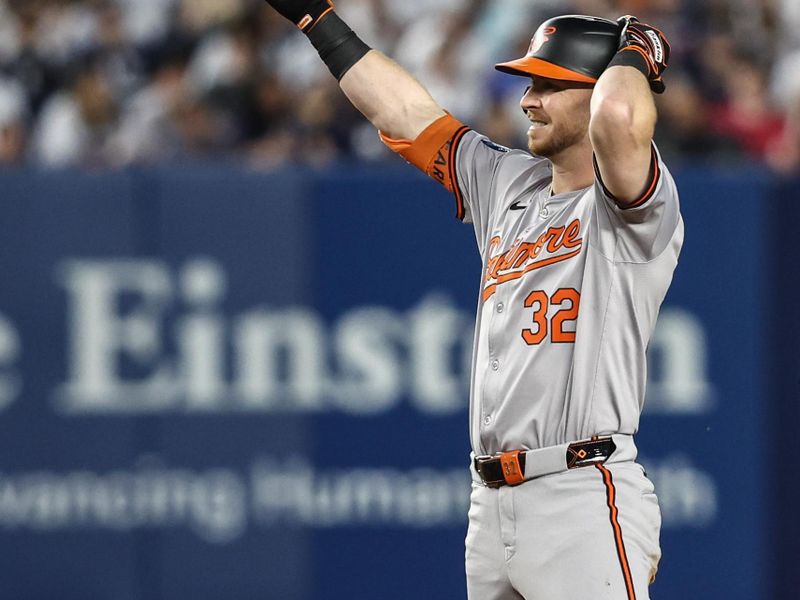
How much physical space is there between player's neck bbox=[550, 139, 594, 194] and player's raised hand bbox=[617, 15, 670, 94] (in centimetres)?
26

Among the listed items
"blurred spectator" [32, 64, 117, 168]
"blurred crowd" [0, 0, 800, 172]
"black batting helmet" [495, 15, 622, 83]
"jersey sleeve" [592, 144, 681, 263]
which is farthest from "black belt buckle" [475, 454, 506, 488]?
"blurred spectator" [32, 64, 117, 168]

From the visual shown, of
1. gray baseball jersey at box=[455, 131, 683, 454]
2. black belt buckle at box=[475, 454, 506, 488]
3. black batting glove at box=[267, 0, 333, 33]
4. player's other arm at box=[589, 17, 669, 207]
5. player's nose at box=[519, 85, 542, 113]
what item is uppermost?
black batting glove at box=[267, 0, 333, 33]

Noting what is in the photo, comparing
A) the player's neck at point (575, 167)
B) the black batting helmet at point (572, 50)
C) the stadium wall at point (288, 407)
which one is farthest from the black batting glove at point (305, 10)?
the stadium wall at point (288, 407)

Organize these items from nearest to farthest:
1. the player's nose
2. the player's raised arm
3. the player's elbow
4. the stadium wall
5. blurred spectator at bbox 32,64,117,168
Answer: the player's elbow < the player's nose < the player's raised arm < the stadium wall < blurred spectator at bbox 32,64,117,168

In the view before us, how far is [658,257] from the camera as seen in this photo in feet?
11.8

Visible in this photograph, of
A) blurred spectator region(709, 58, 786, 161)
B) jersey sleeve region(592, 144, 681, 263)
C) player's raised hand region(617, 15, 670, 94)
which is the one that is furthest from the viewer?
blurred spectator region(709, 58, 786, 161)

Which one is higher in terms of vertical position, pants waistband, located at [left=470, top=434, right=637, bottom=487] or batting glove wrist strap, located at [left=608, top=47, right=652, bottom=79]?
batting glove wrist strap, located at [left=608, top=47, right=652, bottom=79]

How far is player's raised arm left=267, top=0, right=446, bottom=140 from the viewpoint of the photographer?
14.0 feet

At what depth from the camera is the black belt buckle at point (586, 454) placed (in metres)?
3.59

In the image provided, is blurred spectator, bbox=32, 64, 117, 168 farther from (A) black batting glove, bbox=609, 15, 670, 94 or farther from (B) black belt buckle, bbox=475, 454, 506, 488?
(A) black batting glove, bbox=609, 15, 670, 94

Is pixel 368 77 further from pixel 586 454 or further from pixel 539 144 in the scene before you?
pixel 586 454

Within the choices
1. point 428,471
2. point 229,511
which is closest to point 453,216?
point 428,471

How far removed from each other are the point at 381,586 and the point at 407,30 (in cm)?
413

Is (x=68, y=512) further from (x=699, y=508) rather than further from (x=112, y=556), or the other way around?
(x=699, y=508)
